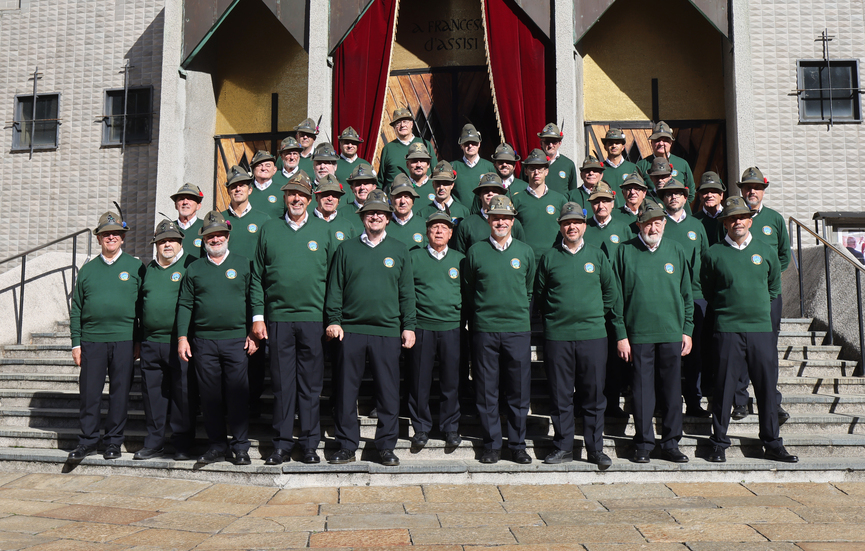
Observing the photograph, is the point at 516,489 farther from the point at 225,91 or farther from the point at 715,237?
the point at 225,91

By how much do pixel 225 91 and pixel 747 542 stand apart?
9237 mm

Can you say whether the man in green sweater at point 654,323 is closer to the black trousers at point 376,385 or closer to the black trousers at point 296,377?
the black trousers at point 376,385

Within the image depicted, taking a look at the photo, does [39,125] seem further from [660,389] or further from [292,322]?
[660,389]

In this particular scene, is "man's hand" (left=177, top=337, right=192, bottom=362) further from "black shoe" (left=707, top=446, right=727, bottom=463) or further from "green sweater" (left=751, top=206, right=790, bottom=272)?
"green sweater" (left=751, top=206, right=790, bottom=272)

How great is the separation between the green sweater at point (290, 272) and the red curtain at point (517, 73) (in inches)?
166

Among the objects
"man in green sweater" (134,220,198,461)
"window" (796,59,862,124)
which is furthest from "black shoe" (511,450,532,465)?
"window" (796,59,862,124)

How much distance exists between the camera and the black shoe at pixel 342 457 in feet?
16.7

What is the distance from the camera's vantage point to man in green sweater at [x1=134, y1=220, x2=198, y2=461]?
5434mm

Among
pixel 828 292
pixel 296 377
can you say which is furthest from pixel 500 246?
pixel 828 292

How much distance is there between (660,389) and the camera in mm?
5336

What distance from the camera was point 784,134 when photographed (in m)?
9.75

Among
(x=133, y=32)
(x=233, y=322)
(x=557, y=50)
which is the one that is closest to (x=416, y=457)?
(x=233, y=322)

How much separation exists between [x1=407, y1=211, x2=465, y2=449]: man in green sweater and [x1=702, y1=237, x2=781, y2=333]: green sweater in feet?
6.14

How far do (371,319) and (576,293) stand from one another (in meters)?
1.47
